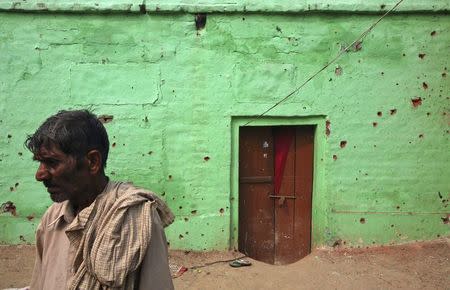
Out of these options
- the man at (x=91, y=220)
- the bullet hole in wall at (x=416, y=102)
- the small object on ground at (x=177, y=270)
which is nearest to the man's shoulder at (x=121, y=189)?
the man at (x=91, y=220)

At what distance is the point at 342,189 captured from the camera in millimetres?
5488

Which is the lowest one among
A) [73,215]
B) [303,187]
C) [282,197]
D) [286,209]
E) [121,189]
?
[286,209]

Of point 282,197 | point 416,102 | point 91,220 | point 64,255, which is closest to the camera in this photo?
point 91,220

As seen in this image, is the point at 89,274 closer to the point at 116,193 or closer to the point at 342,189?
the point at 116,193

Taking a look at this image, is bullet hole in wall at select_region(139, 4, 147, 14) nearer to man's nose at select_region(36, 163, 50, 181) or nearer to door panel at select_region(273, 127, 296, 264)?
door panel at select_region(273, 127, 296, 264)

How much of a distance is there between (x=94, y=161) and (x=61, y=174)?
132 millimetres

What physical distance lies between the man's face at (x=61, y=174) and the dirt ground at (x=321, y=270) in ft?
10.3

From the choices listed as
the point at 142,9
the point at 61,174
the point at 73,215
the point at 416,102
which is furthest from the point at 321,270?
the point at 61,174

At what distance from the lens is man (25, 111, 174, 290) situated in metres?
1.62

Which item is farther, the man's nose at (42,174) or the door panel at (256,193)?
the door panel at (256,193)

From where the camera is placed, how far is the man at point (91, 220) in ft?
5.32

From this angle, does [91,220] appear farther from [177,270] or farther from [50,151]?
[177,270]

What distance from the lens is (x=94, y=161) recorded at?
179 cm

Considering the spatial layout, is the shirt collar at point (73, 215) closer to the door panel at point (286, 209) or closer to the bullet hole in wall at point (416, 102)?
the door panel at point (286, 209)
